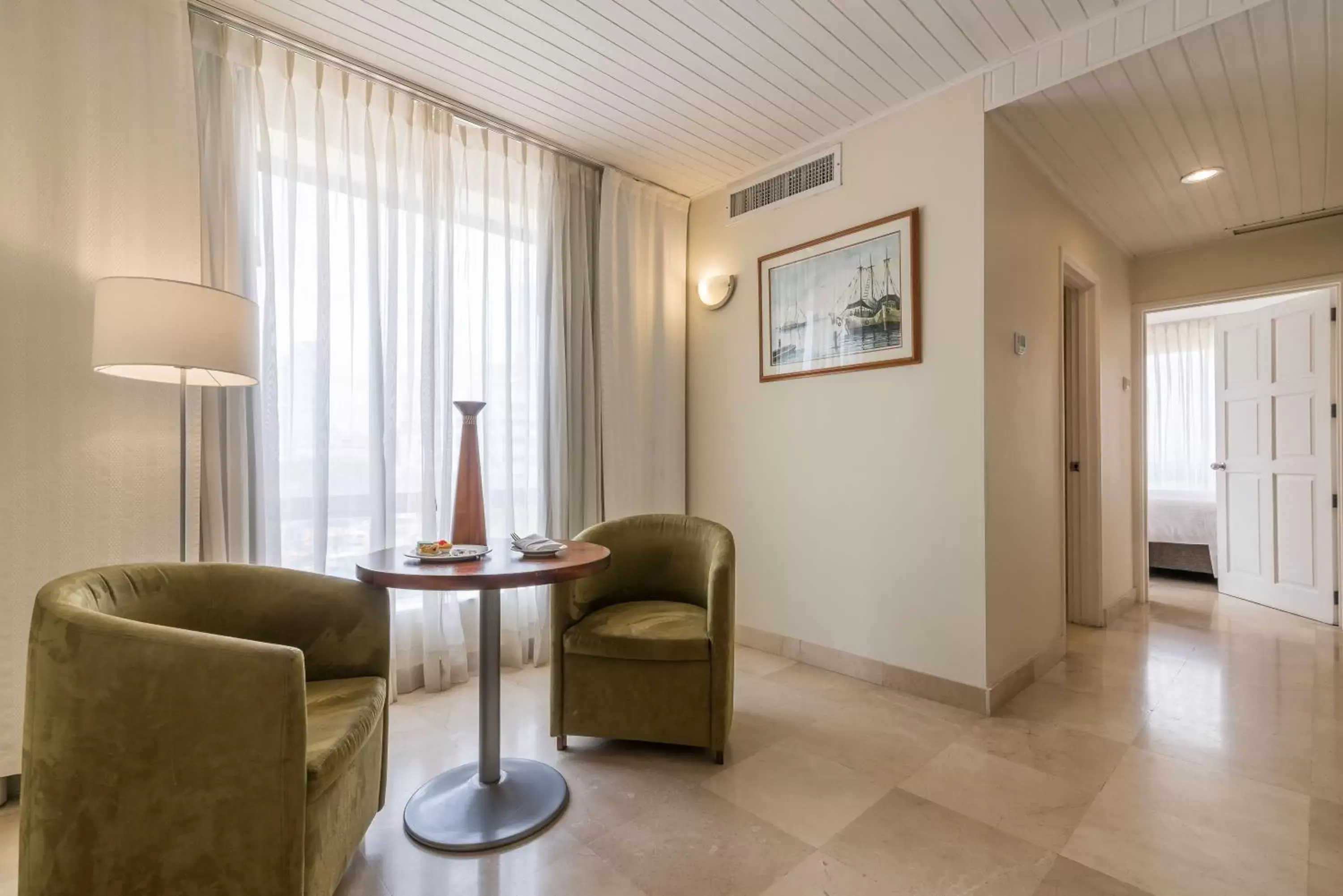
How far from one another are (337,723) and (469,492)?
0.81 meters

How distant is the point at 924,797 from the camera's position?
187 cm

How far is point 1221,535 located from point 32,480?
6841 millimetres

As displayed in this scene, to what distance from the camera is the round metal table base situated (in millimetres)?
1636

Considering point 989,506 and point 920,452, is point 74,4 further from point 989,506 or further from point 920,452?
point 989,506

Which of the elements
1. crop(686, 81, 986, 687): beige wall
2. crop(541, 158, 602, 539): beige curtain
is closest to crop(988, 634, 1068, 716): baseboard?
crop(686, 81, 986, 687): beige wall

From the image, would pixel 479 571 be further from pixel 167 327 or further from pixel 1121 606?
pixel 1121 606

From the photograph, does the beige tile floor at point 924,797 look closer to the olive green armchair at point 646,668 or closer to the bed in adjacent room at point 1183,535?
the olive green armchair at point 646,668

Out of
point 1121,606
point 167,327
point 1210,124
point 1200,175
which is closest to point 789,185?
point 1210,124

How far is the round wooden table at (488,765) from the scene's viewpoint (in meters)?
1.58

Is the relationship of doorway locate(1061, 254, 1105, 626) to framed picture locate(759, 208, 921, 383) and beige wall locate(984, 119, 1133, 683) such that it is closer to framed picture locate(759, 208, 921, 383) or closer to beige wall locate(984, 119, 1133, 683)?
beige wall locate(984, 119, 1133, 683)

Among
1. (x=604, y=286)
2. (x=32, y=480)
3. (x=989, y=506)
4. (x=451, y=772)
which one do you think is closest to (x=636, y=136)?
(x=604, y=286)

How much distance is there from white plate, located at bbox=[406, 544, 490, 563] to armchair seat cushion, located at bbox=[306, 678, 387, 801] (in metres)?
0.34

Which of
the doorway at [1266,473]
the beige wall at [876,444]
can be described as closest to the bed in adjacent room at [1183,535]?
the doorway at [1266,473]

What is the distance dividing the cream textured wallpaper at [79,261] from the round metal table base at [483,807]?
1.22 meters
